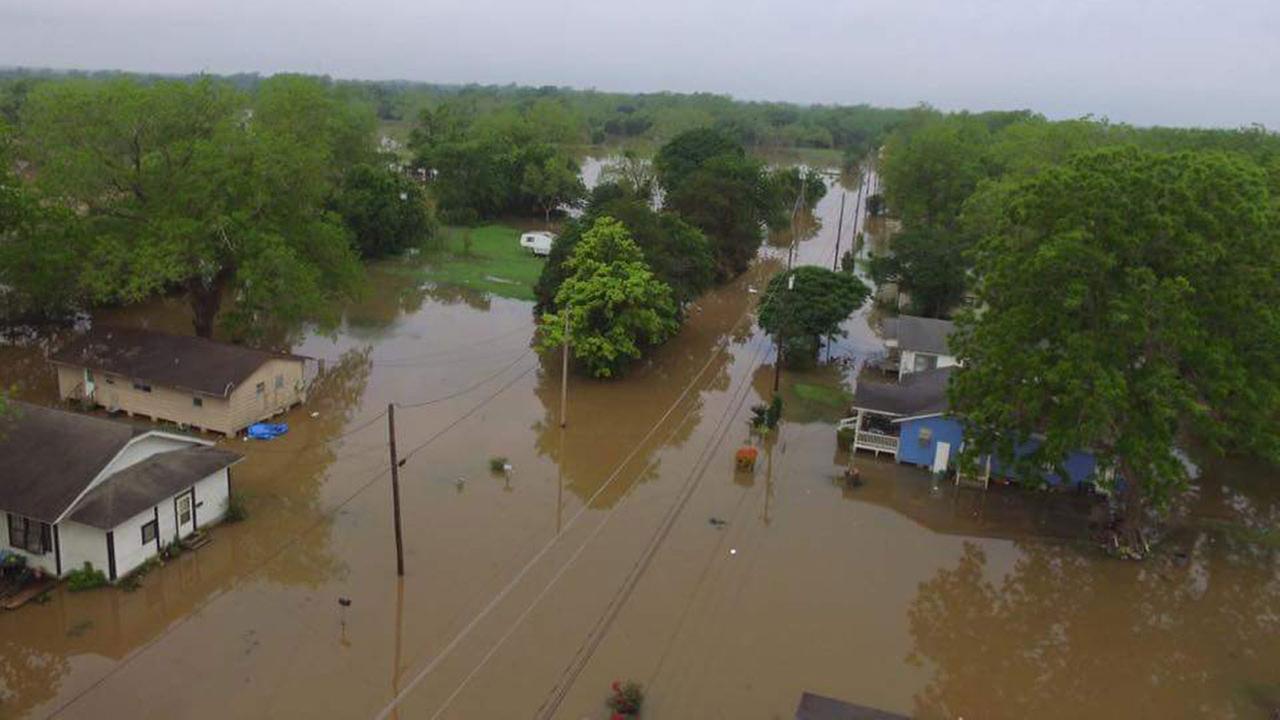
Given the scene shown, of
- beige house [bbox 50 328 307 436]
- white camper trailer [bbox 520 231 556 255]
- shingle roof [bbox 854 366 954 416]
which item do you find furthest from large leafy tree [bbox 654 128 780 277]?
beige house [bbox 50 328 307 436]

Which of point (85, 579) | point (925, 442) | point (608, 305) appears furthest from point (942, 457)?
point (85, 579)

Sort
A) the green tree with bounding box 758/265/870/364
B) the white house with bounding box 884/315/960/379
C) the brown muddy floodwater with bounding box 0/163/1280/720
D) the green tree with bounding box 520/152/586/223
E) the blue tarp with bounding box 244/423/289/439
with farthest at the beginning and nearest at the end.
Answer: the green tree with bounding box 520/152/586/223 < the green tree with bounding box 758/265/870/364 < the white house with bounding box 884/315/960/379 < the blue tarp with bounding box 244/423/289/439 < the brown muddy floodwater with bounding box 0/163/1280/720

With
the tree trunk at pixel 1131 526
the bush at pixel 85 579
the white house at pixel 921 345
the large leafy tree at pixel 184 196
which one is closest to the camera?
the bush at pixel 85 579

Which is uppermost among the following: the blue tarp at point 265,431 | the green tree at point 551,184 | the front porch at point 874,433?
the green tree at point 551,184

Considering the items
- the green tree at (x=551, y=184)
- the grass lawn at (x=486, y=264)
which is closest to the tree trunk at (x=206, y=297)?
the grass lawn at (x=486, y=264)

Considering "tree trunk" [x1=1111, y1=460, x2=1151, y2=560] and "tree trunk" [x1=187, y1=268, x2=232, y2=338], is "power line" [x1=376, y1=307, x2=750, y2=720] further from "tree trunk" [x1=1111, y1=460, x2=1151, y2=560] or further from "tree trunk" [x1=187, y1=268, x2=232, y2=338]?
"tree trunk" [x1=187, y1=268, x2=232, y2=338]

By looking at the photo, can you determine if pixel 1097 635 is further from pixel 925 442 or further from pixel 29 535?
pixel 29 535

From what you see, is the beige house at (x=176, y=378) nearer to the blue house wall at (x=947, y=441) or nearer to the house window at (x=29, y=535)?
the house window at (x=29, y=535)
